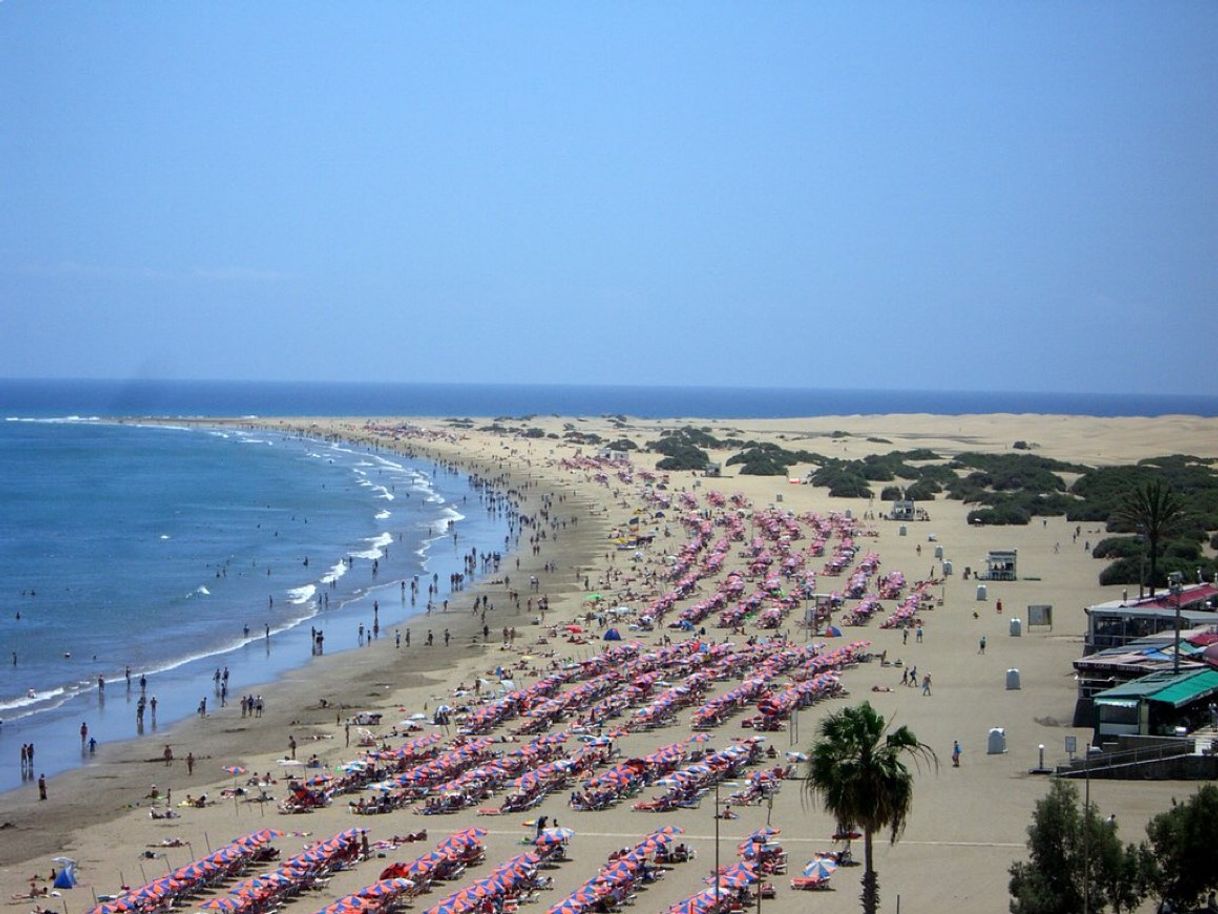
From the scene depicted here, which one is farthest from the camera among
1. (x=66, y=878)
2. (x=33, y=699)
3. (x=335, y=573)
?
(x=335, y=573)

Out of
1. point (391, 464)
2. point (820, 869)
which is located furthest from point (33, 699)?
point (391, 464)

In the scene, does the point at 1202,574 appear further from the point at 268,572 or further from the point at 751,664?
the point at 268,572

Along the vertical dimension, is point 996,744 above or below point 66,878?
above

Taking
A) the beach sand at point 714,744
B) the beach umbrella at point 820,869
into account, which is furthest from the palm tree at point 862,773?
the beach umbrella at point 820,869

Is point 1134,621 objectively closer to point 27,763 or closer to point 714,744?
point 714,744

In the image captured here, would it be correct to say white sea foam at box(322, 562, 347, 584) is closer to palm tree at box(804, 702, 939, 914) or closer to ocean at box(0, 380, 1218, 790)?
ocean at box(0, 380, 1218, 790)

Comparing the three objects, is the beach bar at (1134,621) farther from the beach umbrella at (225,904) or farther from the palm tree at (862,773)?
the beach umbrella at (225,904)

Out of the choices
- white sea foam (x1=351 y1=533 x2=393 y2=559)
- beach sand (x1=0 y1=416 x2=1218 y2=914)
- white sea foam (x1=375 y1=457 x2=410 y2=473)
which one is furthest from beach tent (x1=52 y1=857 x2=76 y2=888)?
white sea foam (x1=375 y1=457 x2=410 y2=473)
